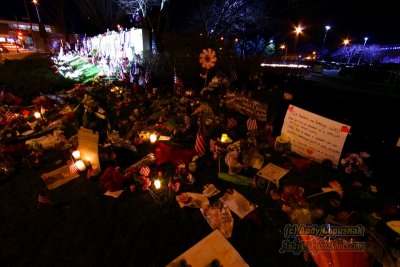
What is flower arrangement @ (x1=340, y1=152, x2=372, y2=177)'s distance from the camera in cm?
424

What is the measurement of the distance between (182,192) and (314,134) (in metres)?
3.02

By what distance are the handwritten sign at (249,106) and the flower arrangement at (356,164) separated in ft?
6.79

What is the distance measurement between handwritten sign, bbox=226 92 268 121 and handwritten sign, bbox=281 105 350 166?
0.64 metres

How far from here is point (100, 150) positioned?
468 cm

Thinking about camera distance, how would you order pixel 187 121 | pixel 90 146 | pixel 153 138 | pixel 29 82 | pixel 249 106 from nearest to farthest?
pixel 90 146
pixel 153 138
pixel 249 106
pixel 187 121
pixel 29 82

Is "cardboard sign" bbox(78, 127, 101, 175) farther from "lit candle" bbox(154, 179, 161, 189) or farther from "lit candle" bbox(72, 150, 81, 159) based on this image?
"lit candle" bbox(154, 179, 161, 189)

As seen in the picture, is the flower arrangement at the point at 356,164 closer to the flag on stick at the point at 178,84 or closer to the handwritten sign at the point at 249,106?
the handwritten sign at the point at 249,106

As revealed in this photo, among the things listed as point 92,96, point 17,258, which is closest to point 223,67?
point 92,96

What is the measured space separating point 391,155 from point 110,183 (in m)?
5.30

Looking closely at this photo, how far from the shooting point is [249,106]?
590 cm

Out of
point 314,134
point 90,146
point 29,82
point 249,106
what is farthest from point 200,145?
point 29,82

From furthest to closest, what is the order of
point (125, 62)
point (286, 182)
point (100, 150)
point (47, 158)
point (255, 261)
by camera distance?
point (125, 62), point (47, 158), point (100, 150), point (286, 182), point (255, 261)

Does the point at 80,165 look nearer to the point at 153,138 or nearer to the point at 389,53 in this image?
the point at 153,138

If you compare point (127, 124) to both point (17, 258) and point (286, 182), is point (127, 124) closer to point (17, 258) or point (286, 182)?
point (17, 258)
